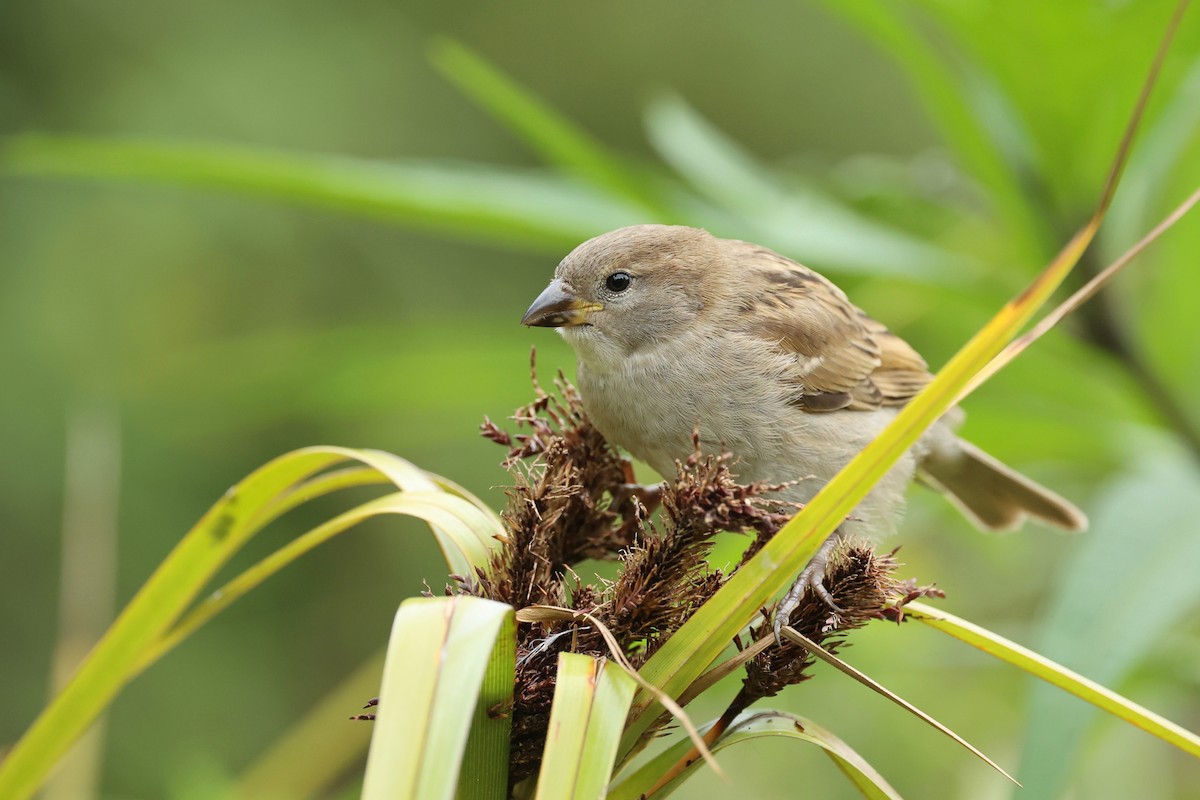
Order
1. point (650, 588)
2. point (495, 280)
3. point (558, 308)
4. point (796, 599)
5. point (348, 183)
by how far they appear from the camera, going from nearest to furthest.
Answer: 1. point (650, 588)
2. point (796, 599)
3. point (558, 308)
4. point (348, 183)
5. point (495, 280)

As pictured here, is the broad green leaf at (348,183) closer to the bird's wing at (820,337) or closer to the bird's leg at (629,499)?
the bird's wing at (820,337)

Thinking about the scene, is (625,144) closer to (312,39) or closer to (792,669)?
(312,39)

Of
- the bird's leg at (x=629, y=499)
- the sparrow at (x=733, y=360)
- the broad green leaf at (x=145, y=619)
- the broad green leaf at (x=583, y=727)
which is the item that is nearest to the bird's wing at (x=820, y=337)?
the sparrow at (x=733, y=360)

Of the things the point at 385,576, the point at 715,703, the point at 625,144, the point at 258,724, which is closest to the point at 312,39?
the point at 625,144

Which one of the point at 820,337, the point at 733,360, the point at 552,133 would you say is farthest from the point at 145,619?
the point at 552,133

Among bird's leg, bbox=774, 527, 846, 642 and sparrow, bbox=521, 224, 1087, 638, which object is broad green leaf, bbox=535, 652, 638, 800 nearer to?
bird's leg, bbox=774, 527, 846, 642

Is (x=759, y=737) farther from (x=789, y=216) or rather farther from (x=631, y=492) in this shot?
(x=789, y=216)
